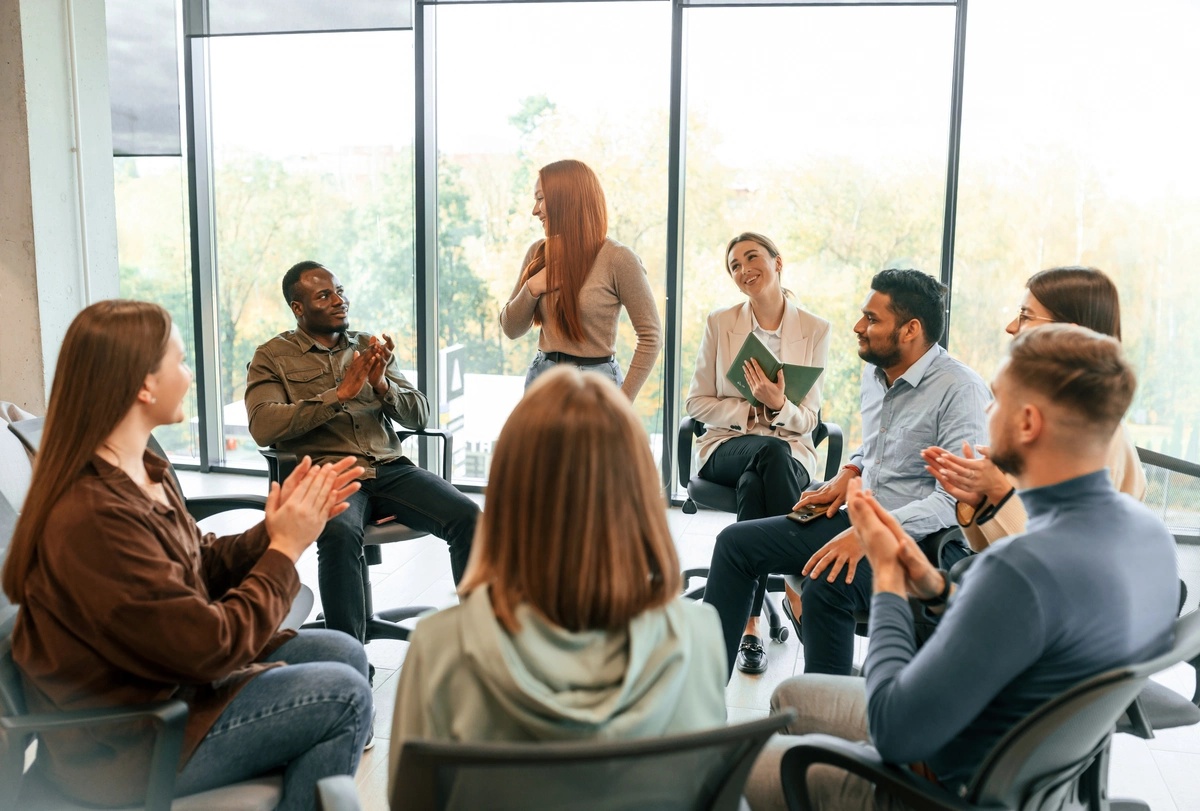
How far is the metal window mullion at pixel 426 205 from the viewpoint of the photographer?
5.30 metres

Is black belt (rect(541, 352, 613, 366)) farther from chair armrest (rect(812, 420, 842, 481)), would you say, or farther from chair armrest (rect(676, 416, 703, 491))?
chair armrest (rect(812, 420, 842, 481))

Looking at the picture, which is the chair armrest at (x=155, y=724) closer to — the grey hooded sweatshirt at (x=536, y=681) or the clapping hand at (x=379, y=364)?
the grey hooded sweatshirt at (x=536, y=681)

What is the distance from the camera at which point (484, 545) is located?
1.31 meters

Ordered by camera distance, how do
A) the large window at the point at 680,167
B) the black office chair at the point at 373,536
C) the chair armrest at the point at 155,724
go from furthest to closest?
the large window at the point at 680,167
the black office chair at the point at 373,536
the chair armrest at the point at 155,724

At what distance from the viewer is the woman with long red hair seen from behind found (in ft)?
11.8

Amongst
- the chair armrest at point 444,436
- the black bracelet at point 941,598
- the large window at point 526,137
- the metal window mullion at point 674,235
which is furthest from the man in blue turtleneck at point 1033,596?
the large window at point 526,137

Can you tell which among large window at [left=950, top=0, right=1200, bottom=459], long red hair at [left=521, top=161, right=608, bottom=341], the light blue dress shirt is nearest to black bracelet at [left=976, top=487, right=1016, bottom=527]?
the light blue dress shirt

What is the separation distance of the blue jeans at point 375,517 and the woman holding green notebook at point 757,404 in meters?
0.93

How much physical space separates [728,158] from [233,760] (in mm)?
4086

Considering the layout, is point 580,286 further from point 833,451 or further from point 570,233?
point 833,451

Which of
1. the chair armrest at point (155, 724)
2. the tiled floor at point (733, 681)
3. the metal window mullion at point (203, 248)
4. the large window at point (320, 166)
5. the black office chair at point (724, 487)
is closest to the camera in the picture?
the chair armrest at point (155, 724)

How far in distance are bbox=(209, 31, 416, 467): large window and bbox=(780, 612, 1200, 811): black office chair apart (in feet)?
14.6

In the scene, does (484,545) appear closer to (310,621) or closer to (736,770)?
(736,770)

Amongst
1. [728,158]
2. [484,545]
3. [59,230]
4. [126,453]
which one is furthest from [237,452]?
[484,545]
